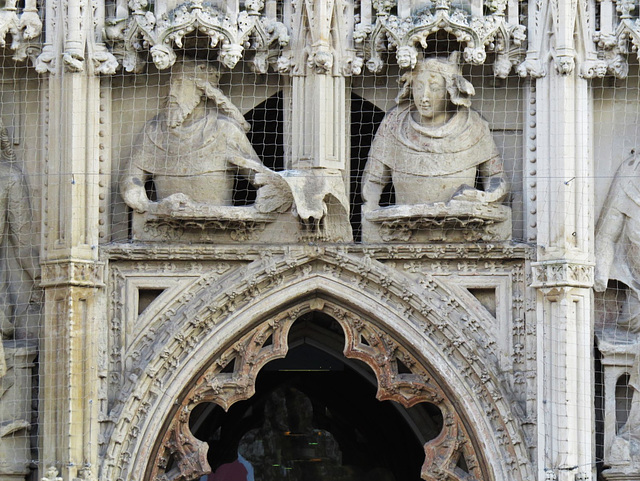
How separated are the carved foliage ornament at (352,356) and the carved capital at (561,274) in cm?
96

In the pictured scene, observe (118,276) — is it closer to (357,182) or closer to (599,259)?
(357,182)

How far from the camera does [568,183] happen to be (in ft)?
41.5

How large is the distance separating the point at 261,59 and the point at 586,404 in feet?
9.88

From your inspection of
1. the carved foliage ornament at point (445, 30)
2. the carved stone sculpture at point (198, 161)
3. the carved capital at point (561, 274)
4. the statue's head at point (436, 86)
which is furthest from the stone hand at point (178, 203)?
the carved capital at point (561, 274)

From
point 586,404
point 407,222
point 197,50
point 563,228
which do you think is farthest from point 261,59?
point 586,404

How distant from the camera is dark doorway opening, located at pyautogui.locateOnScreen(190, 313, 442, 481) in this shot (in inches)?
597

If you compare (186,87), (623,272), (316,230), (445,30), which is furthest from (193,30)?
(623,272)

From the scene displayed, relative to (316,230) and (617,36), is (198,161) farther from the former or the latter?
(617,36)

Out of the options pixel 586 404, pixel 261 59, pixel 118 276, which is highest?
pixel 261 59

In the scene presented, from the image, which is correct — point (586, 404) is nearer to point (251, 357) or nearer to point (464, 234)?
point (464, 234)

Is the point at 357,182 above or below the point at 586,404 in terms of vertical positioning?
above

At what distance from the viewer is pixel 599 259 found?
42.1 feet

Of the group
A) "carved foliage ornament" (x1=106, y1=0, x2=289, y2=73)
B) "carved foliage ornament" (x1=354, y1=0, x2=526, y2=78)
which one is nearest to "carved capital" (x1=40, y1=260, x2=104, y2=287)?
"carved foliage ornament" (x1=106, y1=0, x2=289, y2=73)

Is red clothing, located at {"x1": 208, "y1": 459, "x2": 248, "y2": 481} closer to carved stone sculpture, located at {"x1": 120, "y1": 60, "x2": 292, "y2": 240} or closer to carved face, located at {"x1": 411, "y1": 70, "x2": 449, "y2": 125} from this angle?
carved stone sculpture, located at {"x1": 120, "y1": 60, "x2": 292, "y2": 240}
